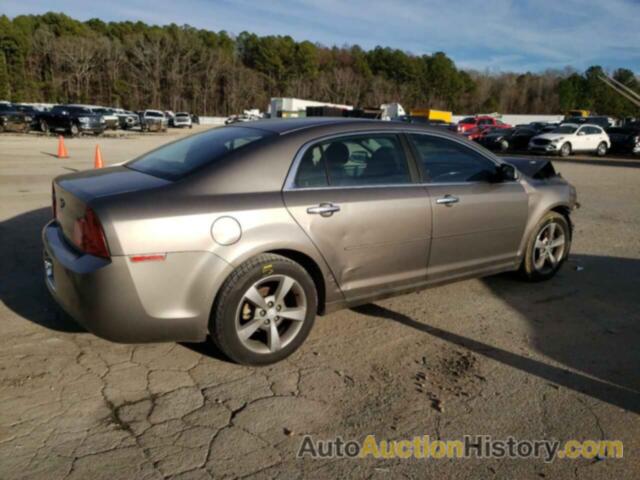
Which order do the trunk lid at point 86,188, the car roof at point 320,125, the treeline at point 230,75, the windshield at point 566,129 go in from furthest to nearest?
1. the treeline at point 230,75
2. the windshield at point 566,129
3. the car roof at point 320,125
4. the trunk lid at point 86,188

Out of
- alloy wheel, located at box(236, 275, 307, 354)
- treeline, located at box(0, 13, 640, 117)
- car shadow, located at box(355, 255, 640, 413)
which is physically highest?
treeline, located at box(0, 13, 640, 117)

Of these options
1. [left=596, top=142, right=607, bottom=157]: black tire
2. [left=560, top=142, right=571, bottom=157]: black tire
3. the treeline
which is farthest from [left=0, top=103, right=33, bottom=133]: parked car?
the treeline

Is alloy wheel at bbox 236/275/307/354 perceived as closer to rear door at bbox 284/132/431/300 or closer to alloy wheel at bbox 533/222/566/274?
rear door at bbox 284/132/431/300

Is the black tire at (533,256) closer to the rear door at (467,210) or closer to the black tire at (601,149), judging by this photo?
the rear door at (467,210)

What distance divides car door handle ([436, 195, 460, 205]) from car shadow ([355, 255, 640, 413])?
0.98 m

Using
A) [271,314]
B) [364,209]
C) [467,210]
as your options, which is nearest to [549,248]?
[467,210]

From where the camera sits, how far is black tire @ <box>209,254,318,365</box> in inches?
125

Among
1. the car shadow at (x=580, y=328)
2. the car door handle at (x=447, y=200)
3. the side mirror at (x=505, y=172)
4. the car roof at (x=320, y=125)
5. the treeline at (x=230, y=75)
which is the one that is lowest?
the car shadow at (x=580, y=328)

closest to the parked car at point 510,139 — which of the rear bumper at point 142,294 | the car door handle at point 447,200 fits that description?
the car door handle at point 447,200

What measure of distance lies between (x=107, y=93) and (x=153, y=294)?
92.0 m

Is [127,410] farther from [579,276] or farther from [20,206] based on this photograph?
[20,206]

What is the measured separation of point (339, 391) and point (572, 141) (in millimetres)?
26153

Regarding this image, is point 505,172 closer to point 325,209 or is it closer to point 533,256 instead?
point 533,256

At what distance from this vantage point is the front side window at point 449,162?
4188 mm
